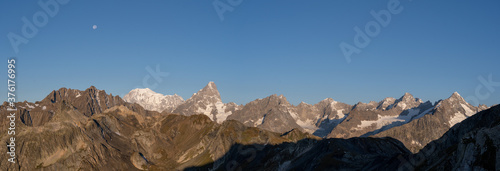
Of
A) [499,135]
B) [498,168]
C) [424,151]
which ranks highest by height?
[424,151]

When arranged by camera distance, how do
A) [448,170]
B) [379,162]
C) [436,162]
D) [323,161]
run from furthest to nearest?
1. [323,161]
2. [379,162]
3. [436,162]
4. [448,170]

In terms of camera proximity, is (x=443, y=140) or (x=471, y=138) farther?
(x=443, y=140)

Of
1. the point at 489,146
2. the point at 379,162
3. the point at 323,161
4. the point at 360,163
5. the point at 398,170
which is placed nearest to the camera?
the point at 489,146

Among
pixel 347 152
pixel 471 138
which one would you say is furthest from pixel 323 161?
A: pixel 471 138

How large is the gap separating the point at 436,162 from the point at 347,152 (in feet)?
247

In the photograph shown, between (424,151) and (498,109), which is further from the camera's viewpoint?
(498,109)

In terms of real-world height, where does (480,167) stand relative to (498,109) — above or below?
below

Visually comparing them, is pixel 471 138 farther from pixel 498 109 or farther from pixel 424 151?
pixel 498 109

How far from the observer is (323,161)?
179625 mm

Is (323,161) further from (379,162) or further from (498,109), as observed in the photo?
(498,109)

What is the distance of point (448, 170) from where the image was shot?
96.4m

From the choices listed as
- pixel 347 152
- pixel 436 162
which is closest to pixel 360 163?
pixel 347 152

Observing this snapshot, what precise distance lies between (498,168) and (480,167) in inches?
173

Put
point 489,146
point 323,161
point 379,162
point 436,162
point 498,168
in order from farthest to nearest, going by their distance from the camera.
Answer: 1. point 323,161
2. point 379,162
3. point 436,162
4. point 489,146
5. point 498,168
